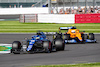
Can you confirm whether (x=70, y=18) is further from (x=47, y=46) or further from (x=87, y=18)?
(x=47, y=46)

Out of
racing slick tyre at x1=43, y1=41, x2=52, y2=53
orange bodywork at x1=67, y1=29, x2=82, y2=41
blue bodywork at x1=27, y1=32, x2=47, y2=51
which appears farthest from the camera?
orange bodywork at x1=67, y1=29, x2=82, y2=41

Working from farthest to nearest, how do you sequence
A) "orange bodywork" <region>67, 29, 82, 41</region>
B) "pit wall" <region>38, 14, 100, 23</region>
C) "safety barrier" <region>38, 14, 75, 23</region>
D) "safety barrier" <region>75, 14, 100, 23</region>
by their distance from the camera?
"safety barrier" <region>38, 14, 75, 23</region>, "pit wall" <region>38, 14, 100, 23</region>, "safety barrier" <region>75, 14, 100, 23</region>, "orange bodywork" <region>67, 29, 82, 41</region>

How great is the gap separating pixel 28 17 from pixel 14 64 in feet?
95.3

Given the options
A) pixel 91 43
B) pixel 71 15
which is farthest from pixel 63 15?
pixel 91 43

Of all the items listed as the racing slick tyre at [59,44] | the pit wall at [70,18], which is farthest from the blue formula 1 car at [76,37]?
the pit wall at [70,18]

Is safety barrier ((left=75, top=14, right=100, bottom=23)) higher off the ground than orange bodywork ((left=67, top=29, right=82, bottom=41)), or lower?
higher

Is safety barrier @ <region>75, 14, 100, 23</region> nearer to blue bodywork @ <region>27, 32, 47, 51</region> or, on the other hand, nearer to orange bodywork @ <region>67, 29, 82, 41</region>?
orange bodywork @ <region>67, 29, 82, 41</region>

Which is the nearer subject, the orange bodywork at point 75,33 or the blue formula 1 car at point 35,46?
the blue formula 1 car at point 35,46

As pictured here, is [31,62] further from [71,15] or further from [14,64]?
[71,15]

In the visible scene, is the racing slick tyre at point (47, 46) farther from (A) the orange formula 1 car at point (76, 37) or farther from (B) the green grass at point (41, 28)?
(B) the green grass at point (41, 28)

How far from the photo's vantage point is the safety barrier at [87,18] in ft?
110

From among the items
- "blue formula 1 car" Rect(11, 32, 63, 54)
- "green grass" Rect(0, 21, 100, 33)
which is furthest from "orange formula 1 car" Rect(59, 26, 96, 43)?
"green grass" Rect(0, 21, 100, 33)

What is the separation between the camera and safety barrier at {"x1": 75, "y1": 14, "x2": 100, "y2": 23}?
33491 mm

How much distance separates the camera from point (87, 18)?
33.9m
